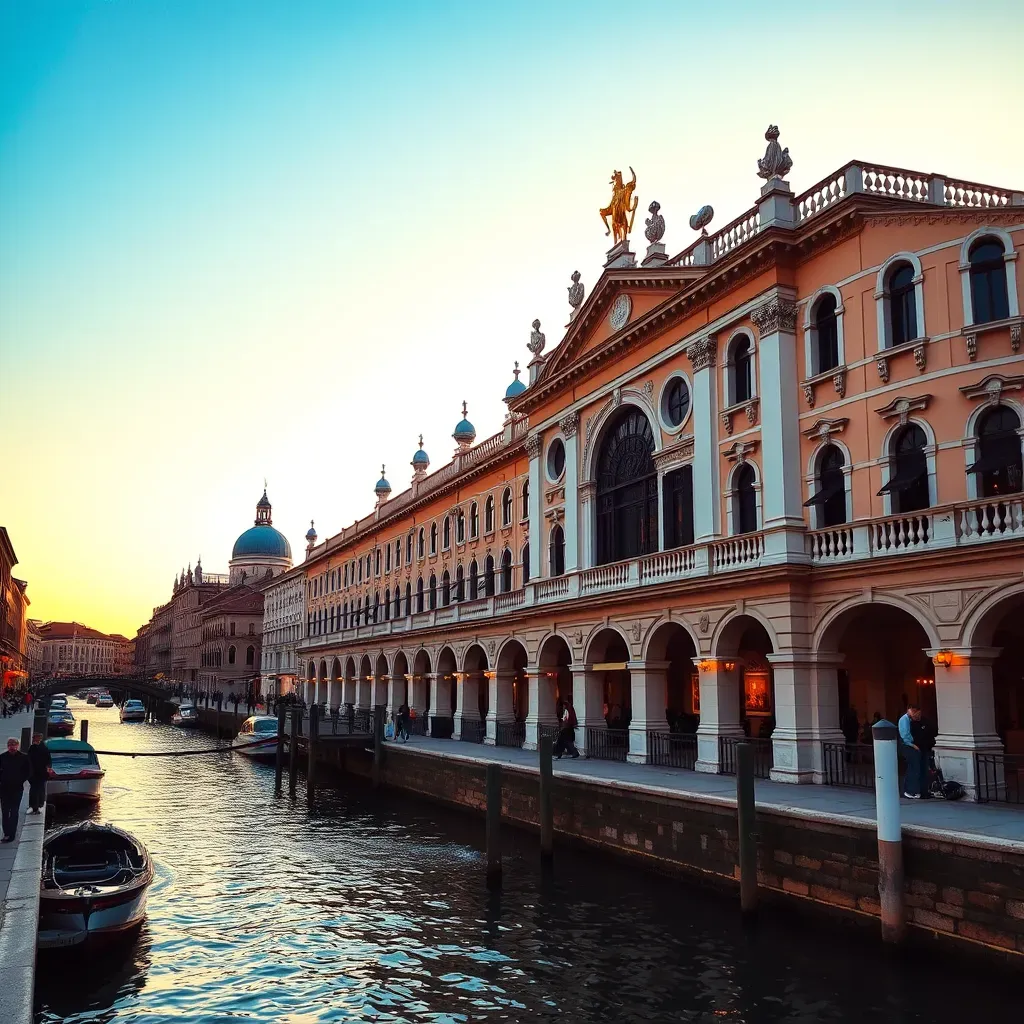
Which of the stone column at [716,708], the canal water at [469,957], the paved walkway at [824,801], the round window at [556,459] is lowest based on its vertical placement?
the canal water at [469,957]

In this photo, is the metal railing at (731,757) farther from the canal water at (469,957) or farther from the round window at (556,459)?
the round window at (556,459)

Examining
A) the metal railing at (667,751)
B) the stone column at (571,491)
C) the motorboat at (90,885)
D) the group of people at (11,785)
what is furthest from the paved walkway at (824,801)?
the group of people at (11,785)

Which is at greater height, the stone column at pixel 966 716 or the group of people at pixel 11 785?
the stone column at pixel 966 716

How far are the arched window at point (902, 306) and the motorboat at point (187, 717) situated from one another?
254 ft

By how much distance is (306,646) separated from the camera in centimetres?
7638

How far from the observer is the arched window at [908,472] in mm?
21891

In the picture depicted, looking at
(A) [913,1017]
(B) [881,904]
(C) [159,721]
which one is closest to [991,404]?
(B) [881,904]

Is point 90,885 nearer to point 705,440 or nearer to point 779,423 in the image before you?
point 779,423

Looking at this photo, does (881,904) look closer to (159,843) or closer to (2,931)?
(2,931)

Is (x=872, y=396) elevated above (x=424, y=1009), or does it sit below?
above

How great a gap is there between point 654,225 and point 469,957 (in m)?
23.9

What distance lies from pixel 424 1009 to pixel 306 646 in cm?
6429

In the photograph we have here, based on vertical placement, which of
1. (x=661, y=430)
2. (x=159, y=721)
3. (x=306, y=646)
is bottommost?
(x=159, y=721)

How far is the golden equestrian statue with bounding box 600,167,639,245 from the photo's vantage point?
112 ft
